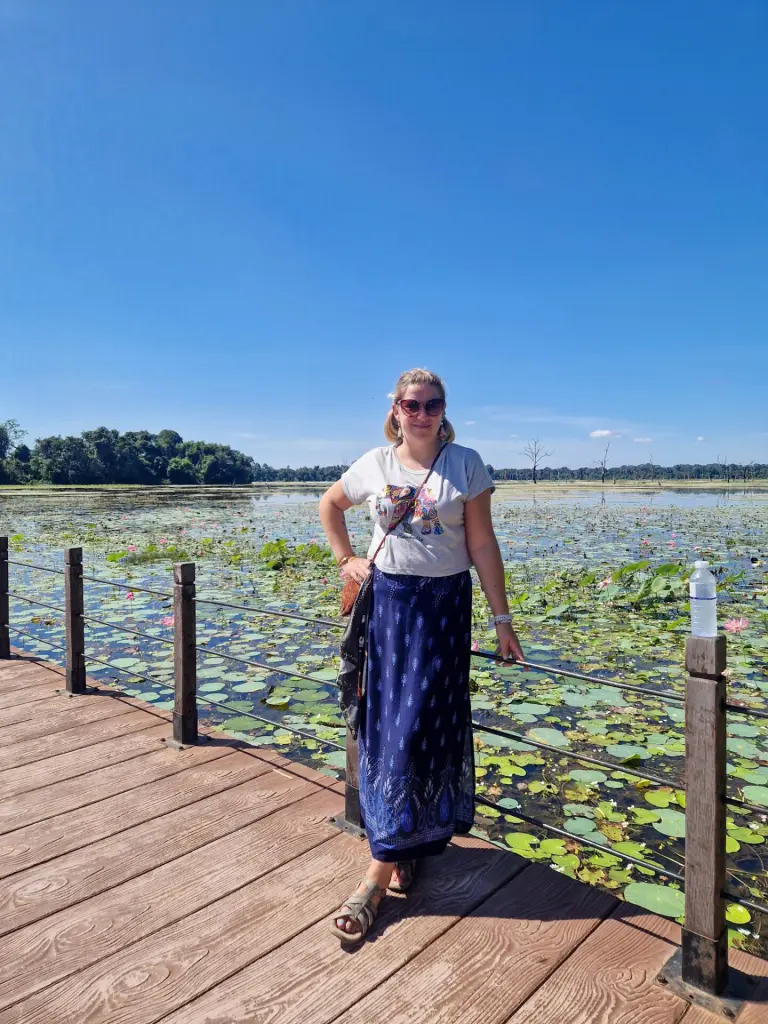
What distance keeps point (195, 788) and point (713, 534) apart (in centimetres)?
1400

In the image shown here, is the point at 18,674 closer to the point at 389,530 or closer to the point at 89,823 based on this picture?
the point at 89,823

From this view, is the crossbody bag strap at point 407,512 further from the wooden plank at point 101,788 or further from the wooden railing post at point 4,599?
the wooden railing post at point 4,599

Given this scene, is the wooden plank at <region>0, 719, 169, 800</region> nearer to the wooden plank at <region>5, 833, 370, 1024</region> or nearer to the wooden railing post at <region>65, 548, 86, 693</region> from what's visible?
the wooden railing post at <region>65, 548, 86, 693</region>

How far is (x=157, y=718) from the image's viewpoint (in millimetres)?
3252

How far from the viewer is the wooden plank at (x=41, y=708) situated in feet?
10.6

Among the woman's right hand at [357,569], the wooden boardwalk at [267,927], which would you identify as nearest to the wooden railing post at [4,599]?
Result: the wooden boardwalk at [267,927]

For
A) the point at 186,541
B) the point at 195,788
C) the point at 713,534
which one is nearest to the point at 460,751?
the point at 195,788

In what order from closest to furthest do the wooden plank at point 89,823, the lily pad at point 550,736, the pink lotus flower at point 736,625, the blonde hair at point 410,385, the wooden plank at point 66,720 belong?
the blonde hair at point 410,385 < the wooden plank at point 89,823 < the wooden plank at point 66,720 < the lily pad at point 550,736 < the pink lotus flower at point 736,625

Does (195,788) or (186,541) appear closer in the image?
(195,788)

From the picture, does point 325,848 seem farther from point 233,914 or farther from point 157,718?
point 157,718

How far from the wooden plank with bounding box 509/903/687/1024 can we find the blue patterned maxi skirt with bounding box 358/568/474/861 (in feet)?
1.41

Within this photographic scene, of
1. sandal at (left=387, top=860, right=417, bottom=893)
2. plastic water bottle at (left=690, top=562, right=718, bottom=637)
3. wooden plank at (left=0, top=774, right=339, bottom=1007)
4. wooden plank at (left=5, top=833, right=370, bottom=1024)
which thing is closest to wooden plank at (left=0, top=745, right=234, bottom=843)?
wooden plank at (left=0, top=774, right=339, bottom=1007)

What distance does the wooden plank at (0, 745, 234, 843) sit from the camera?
2293 mm

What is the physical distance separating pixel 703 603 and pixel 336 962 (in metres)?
1.24
